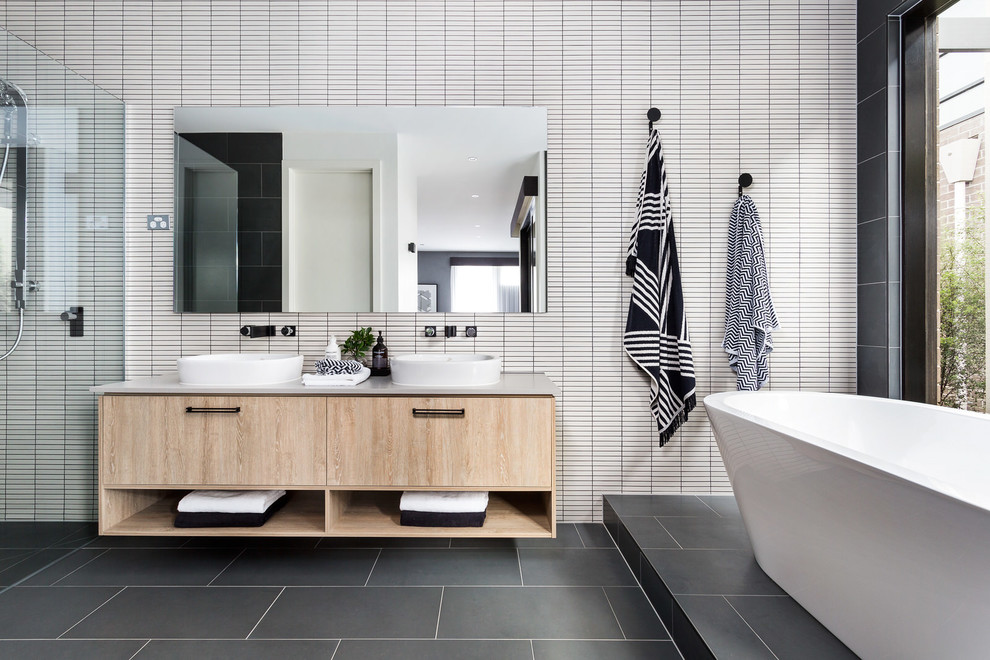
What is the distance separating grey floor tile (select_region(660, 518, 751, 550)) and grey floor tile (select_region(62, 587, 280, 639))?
58.8 inches

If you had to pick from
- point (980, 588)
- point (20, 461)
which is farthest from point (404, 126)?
point (980, 588)

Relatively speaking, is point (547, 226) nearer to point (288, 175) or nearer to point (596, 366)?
point (596, 366)

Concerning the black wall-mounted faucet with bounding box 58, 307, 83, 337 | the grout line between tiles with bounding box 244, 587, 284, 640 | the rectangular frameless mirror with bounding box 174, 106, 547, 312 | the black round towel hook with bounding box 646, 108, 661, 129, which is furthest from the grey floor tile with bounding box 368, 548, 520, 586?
the black round towel hook with bounding box 646, 108, 661, 129

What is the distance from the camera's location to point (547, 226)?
2453 mm

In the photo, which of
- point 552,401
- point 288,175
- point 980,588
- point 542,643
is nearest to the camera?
point 980,588

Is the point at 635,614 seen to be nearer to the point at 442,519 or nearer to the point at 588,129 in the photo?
the point at 442,519

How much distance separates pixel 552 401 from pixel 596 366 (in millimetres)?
653

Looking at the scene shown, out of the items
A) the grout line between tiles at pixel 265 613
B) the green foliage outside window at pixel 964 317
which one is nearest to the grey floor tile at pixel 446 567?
the grout line between tiles at pixel 265 613

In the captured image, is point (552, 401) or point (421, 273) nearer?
point (552, 401)

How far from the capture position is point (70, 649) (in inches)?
59.7

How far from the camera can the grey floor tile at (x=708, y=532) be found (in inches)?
76.5

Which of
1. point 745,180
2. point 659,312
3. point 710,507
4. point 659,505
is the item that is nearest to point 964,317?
point 745,180

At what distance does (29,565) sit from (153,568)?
0.45 m

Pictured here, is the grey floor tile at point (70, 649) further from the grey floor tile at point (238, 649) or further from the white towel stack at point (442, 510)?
the white towel stack at point (442, 510)
